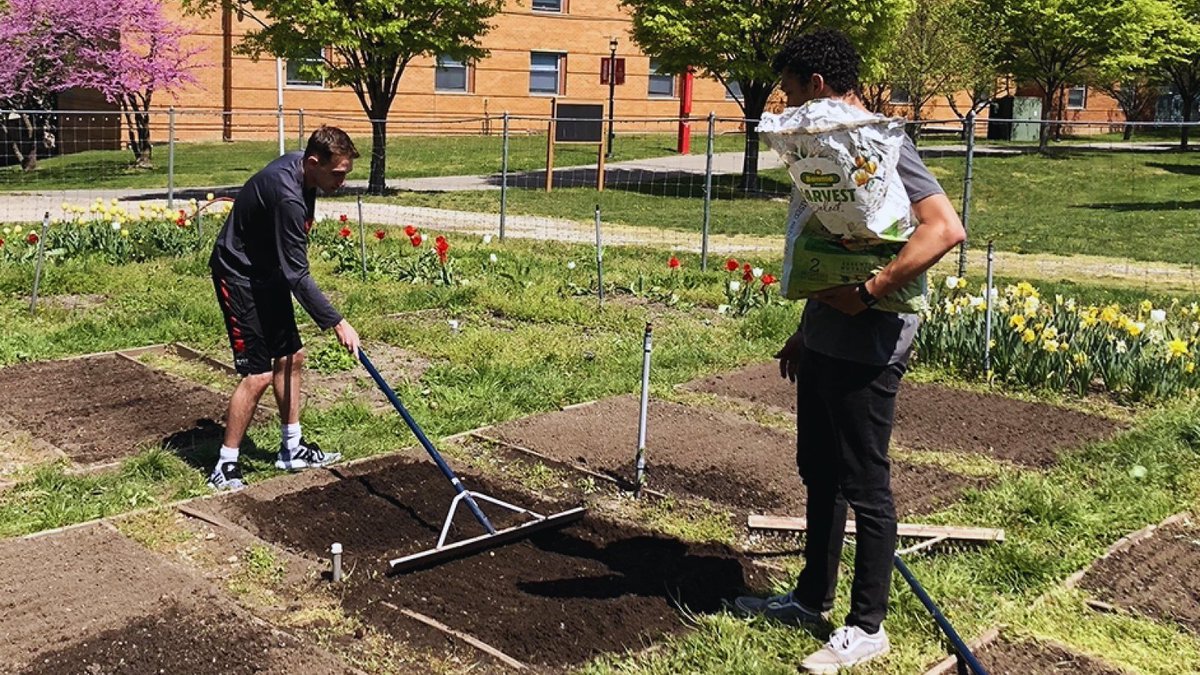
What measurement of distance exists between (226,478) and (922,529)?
129 inches

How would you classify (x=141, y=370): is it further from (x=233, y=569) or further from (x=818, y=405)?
(x=818, y=405)

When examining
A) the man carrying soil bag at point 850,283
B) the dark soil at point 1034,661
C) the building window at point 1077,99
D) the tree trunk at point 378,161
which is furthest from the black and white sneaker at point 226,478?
the building window at point 1077,99

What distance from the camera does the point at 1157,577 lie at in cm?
484

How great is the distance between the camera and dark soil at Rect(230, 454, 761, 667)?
4.28 meters

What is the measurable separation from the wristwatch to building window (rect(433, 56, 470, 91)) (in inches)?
1448

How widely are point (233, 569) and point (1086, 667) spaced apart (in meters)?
3.20

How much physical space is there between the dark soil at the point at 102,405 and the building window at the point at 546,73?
34.2 meters

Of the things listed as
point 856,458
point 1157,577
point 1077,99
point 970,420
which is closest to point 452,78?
point 1077,99

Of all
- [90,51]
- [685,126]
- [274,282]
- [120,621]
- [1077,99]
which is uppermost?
[1077,99]

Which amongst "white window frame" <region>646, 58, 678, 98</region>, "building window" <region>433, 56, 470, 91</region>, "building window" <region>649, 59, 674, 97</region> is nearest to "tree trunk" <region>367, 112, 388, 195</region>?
"building window" <region>433, 56, 470, 91</region>

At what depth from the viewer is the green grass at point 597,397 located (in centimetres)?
429

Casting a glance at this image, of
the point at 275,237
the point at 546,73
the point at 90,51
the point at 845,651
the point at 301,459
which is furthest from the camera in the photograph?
the point at 546,73

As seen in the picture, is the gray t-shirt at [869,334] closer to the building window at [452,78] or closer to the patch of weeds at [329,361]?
the patch of weeds at [329,361]

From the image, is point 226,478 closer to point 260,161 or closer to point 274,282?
point 274,282
